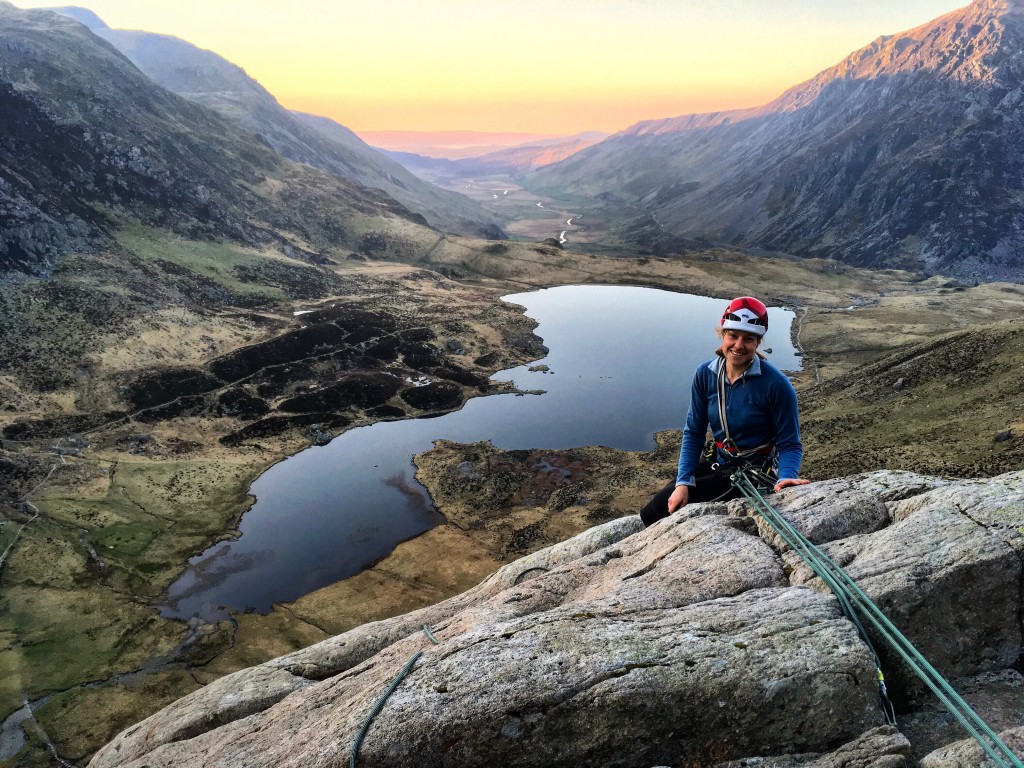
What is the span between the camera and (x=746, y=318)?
990 centimetres

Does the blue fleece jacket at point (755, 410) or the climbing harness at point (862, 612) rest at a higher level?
the blue fleece jacket at point (755, 410)

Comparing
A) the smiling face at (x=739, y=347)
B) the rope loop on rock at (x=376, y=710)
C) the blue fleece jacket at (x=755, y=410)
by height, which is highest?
the smiling face at (x=739, y=347)

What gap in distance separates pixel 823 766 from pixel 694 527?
546 centimetres

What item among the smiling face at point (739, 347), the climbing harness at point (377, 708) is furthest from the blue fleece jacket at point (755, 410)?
the climbing harness at point (377, 708)

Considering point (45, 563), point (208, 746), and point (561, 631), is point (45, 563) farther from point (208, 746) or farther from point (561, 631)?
point (561, 631)

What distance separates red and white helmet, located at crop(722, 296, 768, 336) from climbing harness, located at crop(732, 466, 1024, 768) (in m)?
3.52

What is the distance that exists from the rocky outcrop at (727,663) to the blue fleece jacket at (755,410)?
1738 millimetres

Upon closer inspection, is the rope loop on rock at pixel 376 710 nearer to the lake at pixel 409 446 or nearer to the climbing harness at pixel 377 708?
the climbing harness at pixel 377 708

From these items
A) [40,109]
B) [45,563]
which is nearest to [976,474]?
[45,563]

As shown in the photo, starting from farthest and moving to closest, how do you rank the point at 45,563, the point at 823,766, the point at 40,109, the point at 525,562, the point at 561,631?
the point at 40,109
the point at 45,563
the point at 525,562
the point at 561,631
the point at 823,766

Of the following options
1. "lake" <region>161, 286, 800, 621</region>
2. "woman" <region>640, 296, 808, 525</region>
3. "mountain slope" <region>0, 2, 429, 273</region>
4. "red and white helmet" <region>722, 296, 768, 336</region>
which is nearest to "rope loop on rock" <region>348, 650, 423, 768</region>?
"woman" <region>640, 296, 808, 525</region>

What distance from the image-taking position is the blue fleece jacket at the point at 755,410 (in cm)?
1031

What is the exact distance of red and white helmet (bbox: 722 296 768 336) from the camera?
9.80 meters

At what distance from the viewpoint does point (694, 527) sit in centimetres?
1241
